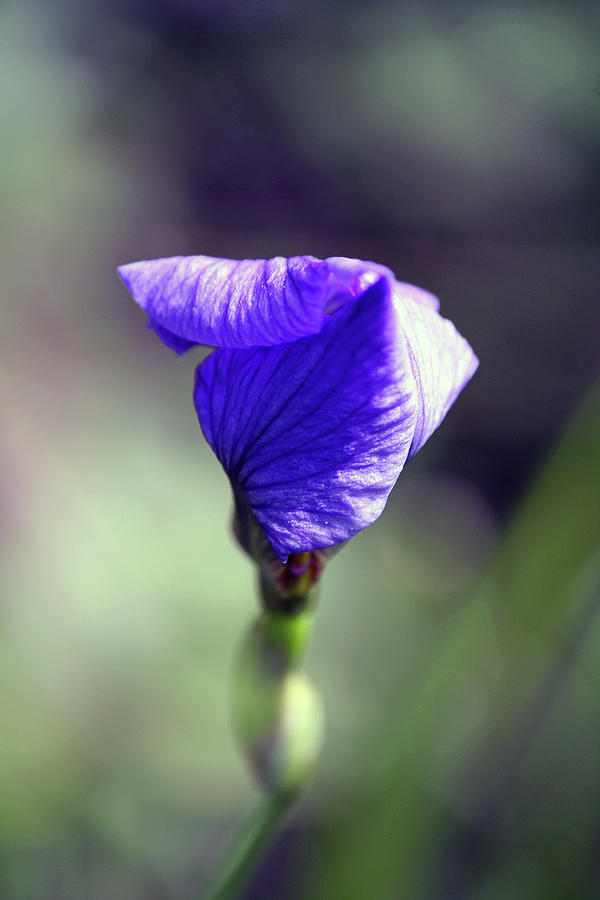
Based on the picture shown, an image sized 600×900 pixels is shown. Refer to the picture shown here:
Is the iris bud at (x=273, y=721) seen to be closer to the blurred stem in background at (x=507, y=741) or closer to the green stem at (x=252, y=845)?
the green stem at (x=252, y=845)

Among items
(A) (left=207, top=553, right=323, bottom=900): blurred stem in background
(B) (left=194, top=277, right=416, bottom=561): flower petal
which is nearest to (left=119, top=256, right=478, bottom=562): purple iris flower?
(B) (left=194, top=277, right=416, bottom=561): flower petal

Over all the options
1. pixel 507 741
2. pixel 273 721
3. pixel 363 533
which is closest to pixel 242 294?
pixel 273 721

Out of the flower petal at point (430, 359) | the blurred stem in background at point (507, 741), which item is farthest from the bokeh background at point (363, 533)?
the flower petal at point (430, 359)

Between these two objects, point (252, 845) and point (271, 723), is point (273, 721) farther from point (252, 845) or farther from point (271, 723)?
point (252, 845)

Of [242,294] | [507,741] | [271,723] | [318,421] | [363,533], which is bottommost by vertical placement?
[507,741]

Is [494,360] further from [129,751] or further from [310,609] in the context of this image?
[310,609]
